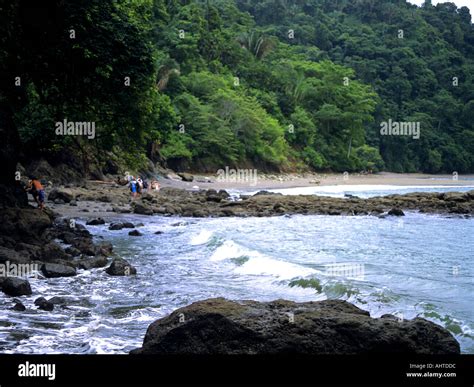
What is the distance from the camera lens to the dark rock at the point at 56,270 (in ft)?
40.8

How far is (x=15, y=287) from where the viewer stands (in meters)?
10.4

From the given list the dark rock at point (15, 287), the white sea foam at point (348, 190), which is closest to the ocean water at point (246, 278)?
the dark rock at point (15, 287)

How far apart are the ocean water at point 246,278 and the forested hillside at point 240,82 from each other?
4184 mm

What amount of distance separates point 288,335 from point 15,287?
5.81 metres

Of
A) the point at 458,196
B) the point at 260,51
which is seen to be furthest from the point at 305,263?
the point at 260,51

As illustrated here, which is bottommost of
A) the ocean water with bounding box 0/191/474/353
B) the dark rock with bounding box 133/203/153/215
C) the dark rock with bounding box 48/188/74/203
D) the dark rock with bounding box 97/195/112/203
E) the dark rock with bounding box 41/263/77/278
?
the ocean water with bounding box 0/191/474/353

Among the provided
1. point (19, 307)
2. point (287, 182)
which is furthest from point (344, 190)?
point (19, 307)

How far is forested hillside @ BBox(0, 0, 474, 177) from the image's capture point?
16266 mm

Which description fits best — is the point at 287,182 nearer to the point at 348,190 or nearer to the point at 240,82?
the point at 348,190

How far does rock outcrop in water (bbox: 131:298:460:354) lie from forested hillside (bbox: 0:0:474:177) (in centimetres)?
1042

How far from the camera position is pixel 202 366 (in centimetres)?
607

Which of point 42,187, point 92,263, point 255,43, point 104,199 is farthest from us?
point 255,43

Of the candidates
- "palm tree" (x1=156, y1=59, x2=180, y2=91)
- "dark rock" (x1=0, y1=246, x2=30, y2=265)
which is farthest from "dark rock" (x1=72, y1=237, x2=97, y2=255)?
"palm tree" (x1=156, y1=59, x2=180, y2=91)

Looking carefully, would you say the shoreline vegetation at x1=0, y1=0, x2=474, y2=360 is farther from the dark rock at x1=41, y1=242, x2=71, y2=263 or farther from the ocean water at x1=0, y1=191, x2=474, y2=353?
the ocean water at x1=0, y1=191, x2=474, y2=353
